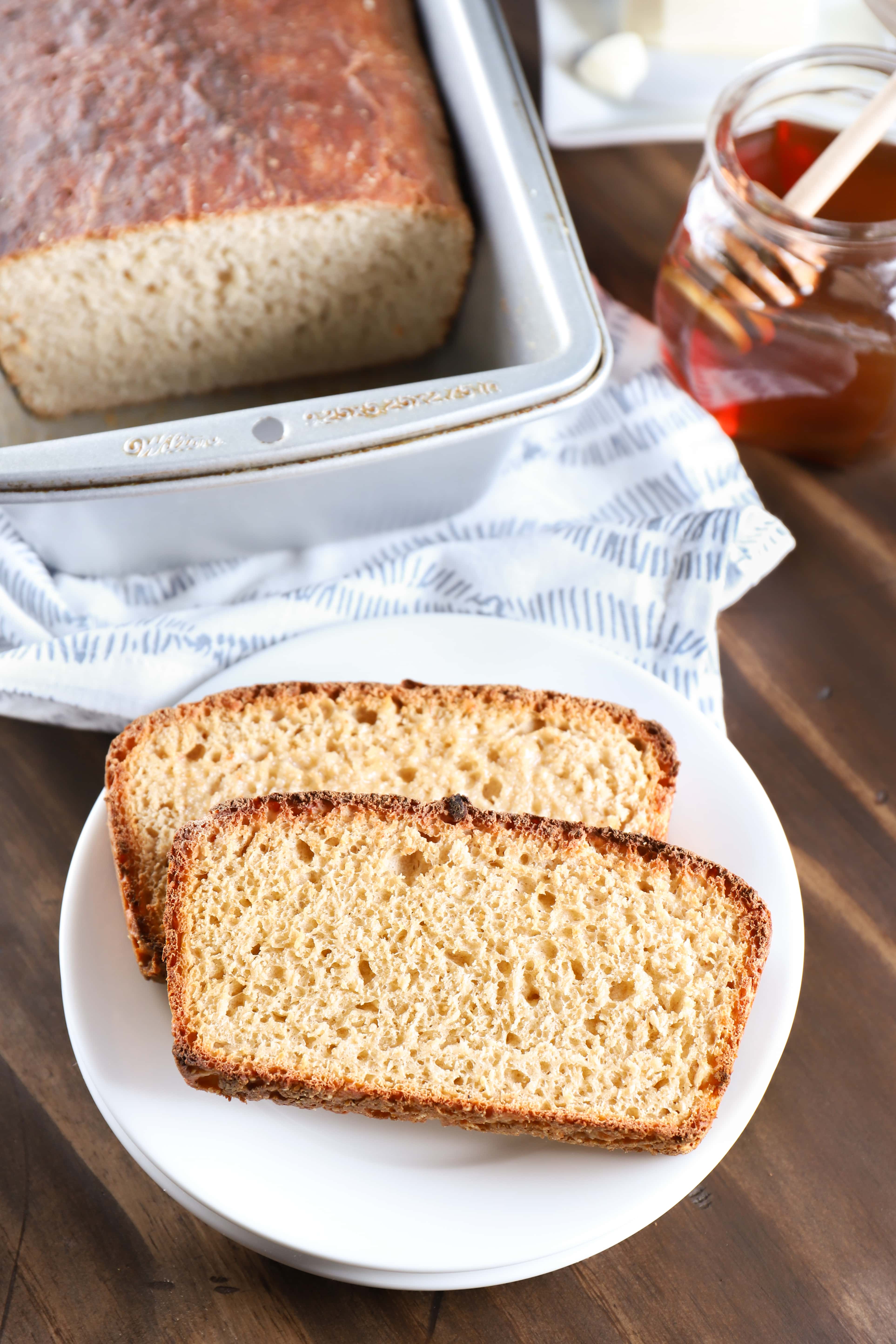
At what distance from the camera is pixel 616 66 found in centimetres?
212

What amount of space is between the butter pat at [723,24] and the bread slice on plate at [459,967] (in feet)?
5.47

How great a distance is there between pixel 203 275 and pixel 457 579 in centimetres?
67

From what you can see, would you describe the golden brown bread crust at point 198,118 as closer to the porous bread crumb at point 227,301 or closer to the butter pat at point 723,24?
the porous bread crumb at point 227,301

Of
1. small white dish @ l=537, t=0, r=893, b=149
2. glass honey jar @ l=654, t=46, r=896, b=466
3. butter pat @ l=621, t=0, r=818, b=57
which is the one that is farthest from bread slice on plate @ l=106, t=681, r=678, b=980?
butter pat @ l=621, t=0, r=818, b=57

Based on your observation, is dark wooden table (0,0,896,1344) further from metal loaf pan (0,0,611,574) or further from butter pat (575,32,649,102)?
butter pat (575,32,649,102)

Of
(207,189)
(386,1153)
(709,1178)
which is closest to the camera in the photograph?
(386,1153)

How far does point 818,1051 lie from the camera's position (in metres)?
1.56

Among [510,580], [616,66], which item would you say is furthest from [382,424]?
[616,66]

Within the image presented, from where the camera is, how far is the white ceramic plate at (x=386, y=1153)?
1.28m

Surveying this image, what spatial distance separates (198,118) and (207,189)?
156 millimetres

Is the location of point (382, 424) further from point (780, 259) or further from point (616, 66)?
point (616, 66)

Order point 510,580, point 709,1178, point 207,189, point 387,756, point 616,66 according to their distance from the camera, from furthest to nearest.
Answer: point 616,66, point 510,580, point 207,189, point 387,756, point 709,1178

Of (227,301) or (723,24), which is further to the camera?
(723,24)

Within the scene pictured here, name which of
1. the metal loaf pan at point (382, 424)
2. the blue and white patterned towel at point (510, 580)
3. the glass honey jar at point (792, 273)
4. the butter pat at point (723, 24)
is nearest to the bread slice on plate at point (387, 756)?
the blue and white patterned towel at point (510, 580)
